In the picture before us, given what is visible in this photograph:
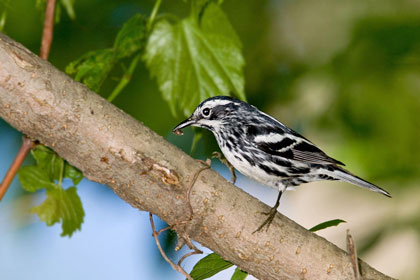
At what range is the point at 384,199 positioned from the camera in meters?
2.54

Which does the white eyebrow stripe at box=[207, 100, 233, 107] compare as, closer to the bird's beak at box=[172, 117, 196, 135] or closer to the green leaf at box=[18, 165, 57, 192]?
the bird's beak at box=[172, 117, 196, 135]

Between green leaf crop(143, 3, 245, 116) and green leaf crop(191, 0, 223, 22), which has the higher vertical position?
green leaf crop(191, 0, 223, 22)

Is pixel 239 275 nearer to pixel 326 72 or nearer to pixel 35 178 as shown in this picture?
pixel 35 178

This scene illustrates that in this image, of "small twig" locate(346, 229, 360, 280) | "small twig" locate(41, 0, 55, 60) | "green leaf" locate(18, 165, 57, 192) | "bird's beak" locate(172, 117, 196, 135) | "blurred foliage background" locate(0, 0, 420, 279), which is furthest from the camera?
"blurred foliage background" locate(0, 0, 420, 279)

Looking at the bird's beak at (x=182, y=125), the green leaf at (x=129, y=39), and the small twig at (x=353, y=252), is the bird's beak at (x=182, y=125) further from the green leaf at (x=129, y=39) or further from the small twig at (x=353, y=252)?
the small twig at (x=353, y=252)

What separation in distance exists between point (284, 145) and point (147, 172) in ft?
2.51

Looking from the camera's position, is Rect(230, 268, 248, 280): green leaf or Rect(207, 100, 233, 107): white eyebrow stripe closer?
Rect(230, 268, 248, 280): green leaf

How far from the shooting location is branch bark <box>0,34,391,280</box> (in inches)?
53.1

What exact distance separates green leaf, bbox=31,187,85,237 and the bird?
1.38 ft

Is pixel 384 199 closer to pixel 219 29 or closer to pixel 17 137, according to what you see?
pixel 219 29

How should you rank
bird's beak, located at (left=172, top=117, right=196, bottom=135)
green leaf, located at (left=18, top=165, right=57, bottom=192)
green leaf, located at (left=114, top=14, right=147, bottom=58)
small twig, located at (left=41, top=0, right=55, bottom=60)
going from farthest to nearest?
bird's beak, located at (left=172, top=117, right=196, bottom=135)
green leaf, located at (left=18, top=165, right=57, bottom=192)
green leaf, located at (left=114, top=14, right=147, bottom=58)
small twig, located at (left=41, top=0, right=55, bottom=60)

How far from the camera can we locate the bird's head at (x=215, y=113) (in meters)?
1.96

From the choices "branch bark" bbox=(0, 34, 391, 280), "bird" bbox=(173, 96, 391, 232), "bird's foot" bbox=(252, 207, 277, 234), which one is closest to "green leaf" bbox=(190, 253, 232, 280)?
"branch bark" bbox=(0, 34, 391, 280)

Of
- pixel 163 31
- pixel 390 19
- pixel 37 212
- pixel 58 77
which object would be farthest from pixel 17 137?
pixel 390 19
